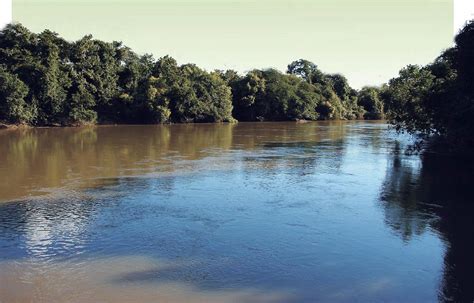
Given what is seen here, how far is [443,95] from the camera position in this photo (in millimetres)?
24062

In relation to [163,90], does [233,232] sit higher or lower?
lower

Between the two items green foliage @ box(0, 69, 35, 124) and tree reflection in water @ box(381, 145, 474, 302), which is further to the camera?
green foliage @ box(0, 69, 35, 124)

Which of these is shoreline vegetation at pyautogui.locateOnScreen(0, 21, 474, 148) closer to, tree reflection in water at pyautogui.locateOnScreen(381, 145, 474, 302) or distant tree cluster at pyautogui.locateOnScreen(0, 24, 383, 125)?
distant tree cluster at pyautogui.locateOnScreen(0, 24, 383, 125)

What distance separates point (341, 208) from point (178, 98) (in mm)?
44557

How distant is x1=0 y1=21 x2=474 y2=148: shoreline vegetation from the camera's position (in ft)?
87.2

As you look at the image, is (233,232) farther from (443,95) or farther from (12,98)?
(12,98)

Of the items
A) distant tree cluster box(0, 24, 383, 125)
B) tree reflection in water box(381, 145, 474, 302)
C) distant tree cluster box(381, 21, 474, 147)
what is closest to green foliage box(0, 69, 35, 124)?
distant tree cluster box(0, 24, 383, 125)

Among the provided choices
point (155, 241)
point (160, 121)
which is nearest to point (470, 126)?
point (155, 241)

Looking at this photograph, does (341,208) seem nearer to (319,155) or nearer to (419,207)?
(419,207)

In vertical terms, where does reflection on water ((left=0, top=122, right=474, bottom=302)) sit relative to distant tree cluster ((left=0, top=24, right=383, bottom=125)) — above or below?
below

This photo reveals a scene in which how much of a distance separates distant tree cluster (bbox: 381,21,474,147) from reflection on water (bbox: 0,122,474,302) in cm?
222

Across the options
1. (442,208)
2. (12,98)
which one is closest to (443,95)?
(442,208)

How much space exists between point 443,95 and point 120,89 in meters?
39.3

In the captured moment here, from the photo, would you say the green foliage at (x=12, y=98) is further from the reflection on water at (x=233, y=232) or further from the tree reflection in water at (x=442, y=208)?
the tree reflection in water at (x=442, y=208)
